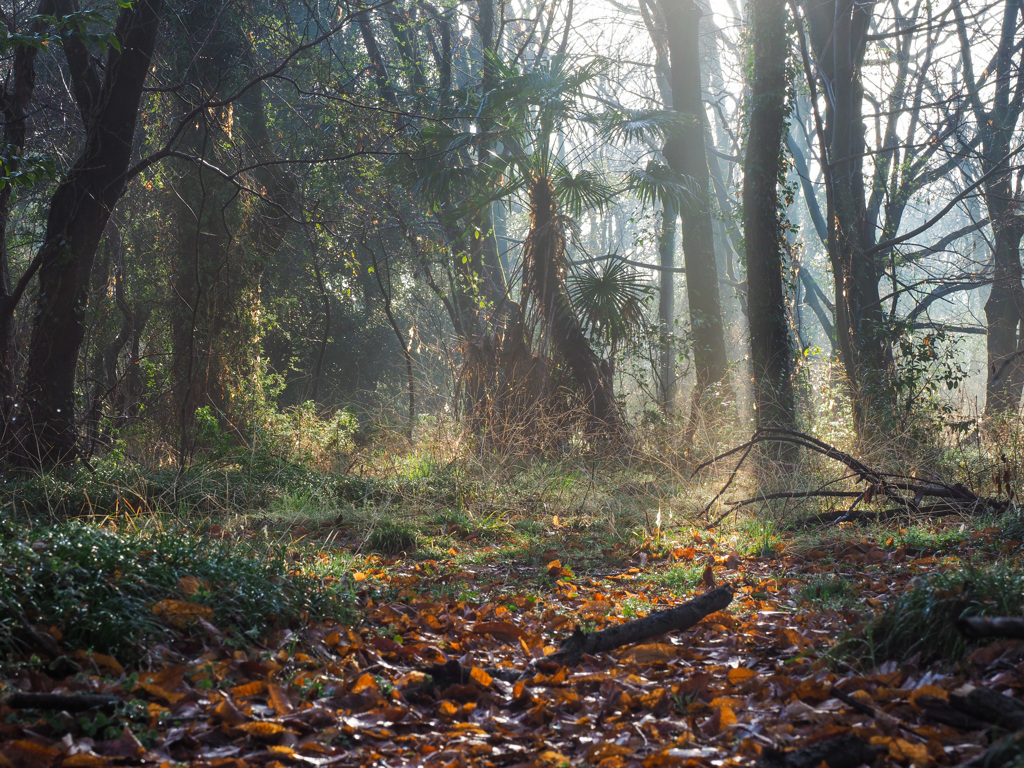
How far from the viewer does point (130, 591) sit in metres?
2.82

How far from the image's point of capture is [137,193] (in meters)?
11.4

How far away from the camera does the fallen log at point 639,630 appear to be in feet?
9.95

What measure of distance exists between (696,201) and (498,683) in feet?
31.1

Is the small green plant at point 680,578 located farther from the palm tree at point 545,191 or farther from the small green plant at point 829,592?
the palm tree at point 545,191

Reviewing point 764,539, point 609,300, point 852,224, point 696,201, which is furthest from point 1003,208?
point 764,539

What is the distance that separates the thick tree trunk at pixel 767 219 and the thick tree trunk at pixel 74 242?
255 inches

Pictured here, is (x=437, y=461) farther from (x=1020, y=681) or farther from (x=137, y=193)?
(x=137, y=193)

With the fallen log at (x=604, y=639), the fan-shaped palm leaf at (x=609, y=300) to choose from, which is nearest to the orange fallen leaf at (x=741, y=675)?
the fallen log at (x=604, y=639)

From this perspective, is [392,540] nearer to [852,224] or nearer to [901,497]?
[901,497]

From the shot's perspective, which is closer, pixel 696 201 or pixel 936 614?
pixel 936 614

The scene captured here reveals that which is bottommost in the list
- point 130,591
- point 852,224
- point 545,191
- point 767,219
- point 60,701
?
point 60,701

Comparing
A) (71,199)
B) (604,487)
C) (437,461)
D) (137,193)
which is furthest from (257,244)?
(604,487)

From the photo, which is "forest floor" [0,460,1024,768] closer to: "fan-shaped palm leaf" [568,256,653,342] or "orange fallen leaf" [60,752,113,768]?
"orange fallen leaf" [60,752,113,768]

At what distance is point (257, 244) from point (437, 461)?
5089mm
